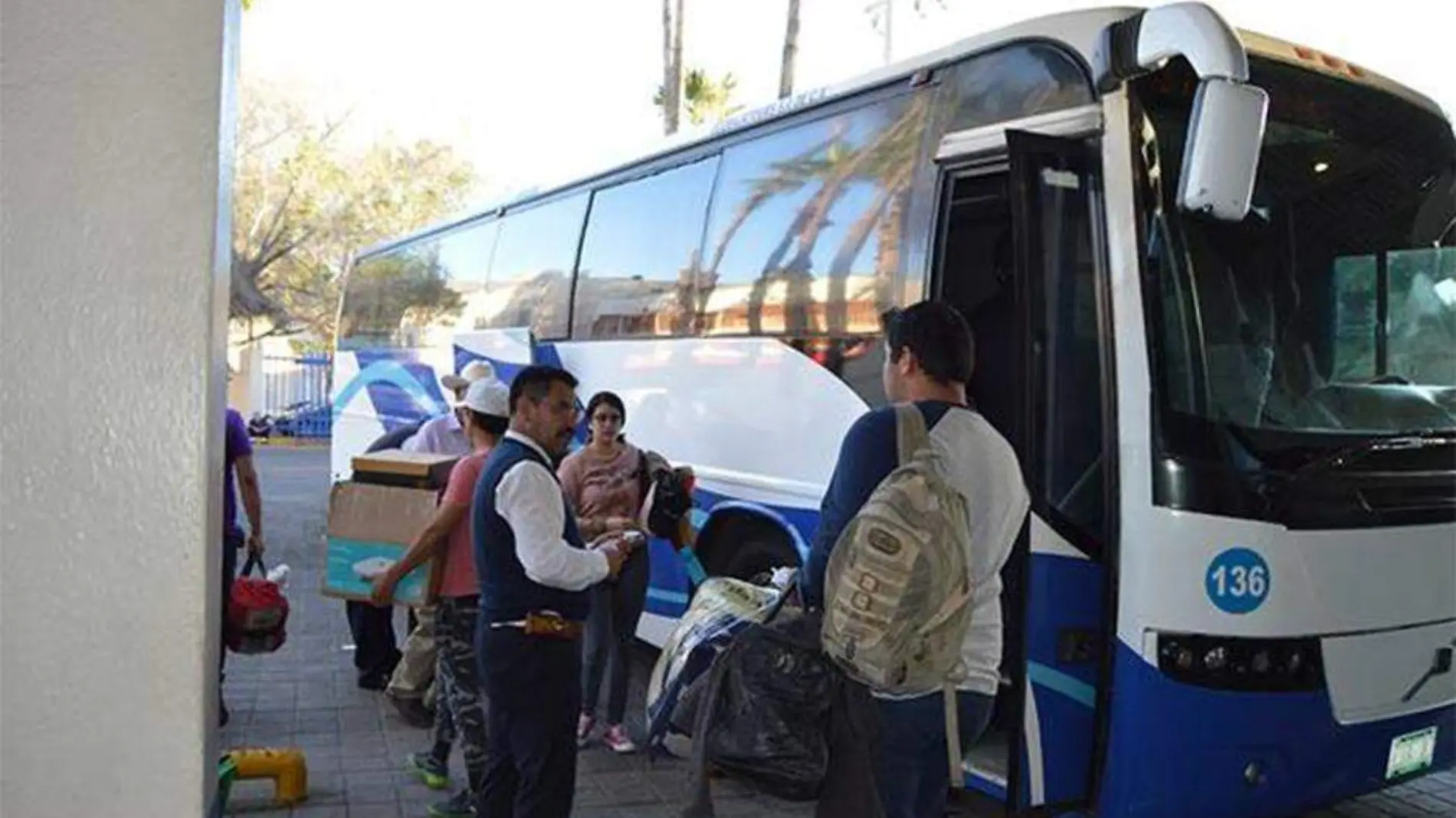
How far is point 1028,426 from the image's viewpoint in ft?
13.9

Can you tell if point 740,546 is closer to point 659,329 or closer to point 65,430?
point 659,329

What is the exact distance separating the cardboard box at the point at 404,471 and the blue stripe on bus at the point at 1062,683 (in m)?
2.68

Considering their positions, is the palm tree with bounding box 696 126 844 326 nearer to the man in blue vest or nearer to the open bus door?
the open bus door

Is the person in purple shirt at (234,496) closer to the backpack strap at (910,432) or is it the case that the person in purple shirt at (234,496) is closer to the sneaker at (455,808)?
the sneaker at (455,808)

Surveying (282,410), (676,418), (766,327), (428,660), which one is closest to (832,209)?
(766,327)

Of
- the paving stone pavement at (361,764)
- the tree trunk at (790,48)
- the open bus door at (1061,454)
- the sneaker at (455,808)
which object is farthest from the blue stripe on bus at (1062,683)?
the tree trunk at (790,48)

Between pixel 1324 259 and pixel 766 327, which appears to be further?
pixel 766 327

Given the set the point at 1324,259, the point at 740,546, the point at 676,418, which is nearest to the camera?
the point at 1324,259

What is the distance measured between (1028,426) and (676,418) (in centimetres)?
307

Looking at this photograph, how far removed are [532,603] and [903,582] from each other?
1453mm

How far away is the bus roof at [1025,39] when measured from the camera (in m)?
4.41

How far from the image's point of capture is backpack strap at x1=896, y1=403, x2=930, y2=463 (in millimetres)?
3031

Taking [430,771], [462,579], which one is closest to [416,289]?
[430,771]

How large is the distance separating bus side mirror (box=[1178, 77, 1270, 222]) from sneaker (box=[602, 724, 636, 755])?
3.79 m
